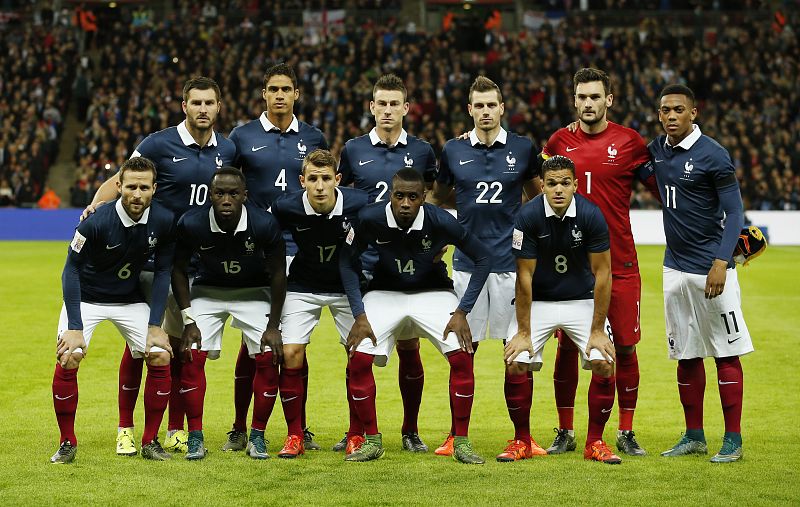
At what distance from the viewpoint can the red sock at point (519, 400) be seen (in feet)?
23.4

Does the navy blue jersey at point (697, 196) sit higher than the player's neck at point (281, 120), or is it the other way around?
the player's neck at point (281, 120)

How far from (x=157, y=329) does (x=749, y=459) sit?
3.93 m

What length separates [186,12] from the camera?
3581 centimetres

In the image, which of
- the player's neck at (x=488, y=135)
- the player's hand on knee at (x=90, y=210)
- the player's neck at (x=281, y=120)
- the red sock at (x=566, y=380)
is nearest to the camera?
the player's hand on knee at (x=90, y=210)

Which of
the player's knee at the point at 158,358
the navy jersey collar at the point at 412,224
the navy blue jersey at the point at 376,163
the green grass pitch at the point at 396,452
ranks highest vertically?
the navy blue jersey at the point at 376,163

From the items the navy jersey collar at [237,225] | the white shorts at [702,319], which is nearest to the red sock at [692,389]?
the white shorts at [702,319]

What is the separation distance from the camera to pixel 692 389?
292 inches

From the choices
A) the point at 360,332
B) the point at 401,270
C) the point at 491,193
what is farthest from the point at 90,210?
the point at 491,193

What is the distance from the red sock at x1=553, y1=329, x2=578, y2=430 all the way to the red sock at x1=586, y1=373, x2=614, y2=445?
0.39m

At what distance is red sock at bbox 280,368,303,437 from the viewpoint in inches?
285

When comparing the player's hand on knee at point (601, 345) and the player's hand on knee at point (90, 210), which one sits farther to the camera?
the player's hand on knee at point (90, 210)

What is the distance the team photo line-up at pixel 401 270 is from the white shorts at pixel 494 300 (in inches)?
0.6

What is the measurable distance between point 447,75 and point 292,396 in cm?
2515

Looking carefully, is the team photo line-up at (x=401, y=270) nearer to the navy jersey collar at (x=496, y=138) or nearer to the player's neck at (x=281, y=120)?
the navy jersey collar at (x=496, y=138)
